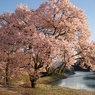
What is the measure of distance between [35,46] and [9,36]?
5602 millimetres

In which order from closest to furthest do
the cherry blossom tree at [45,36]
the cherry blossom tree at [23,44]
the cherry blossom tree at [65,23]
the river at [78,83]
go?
the cherry blossom tree at [23,44]
the cherry blossom tree at [45,36]
the cherry blossom tree at [65,23]
the river at [78,83]

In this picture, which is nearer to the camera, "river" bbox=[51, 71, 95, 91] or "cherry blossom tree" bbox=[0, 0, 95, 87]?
"cherry blossom tree" bbox=[0, 0, 95, 87]

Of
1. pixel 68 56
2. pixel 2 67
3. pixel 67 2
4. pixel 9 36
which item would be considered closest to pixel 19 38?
pixel 9 36

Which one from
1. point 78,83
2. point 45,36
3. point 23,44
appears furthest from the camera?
point 78,83

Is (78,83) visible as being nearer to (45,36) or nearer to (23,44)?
(45,36)

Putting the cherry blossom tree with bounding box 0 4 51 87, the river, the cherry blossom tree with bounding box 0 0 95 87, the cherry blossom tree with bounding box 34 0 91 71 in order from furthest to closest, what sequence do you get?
the river → the cherry blossom tree with bounding box 34 0 91 71 → the cherry blossom tree with bounding box 0 0 95 87 → the cherry blossom tree with bounding box 0 4 51 87

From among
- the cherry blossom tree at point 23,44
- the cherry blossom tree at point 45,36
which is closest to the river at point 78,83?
the cherry blossom tree at point 45,36

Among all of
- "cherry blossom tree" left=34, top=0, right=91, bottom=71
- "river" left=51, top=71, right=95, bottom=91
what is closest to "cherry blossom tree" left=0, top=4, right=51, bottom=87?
"cherry blossom tree" left=34, top=0, right=91, bottom=71

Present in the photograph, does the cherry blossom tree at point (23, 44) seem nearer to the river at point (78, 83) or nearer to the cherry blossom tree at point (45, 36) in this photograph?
the cherry blossom tree at point (45, 36)

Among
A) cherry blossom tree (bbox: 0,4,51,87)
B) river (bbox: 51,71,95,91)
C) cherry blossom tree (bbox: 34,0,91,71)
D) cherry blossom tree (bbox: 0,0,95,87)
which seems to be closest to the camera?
cherry blossom tree (bbox: 0,4,51,87)

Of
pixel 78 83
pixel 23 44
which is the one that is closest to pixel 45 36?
pixel 23 44

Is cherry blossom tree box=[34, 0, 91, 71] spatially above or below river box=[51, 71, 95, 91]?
above

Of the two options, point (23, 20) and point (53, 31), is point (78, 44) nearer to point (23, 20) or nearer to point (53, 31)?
point (53, 31)

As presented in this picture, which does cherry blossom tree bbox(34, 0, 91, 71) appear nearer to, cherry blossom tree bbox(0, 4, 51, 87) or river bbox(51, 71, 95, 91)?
cherry blossom tree bbox(0, 4, 51, 87)
